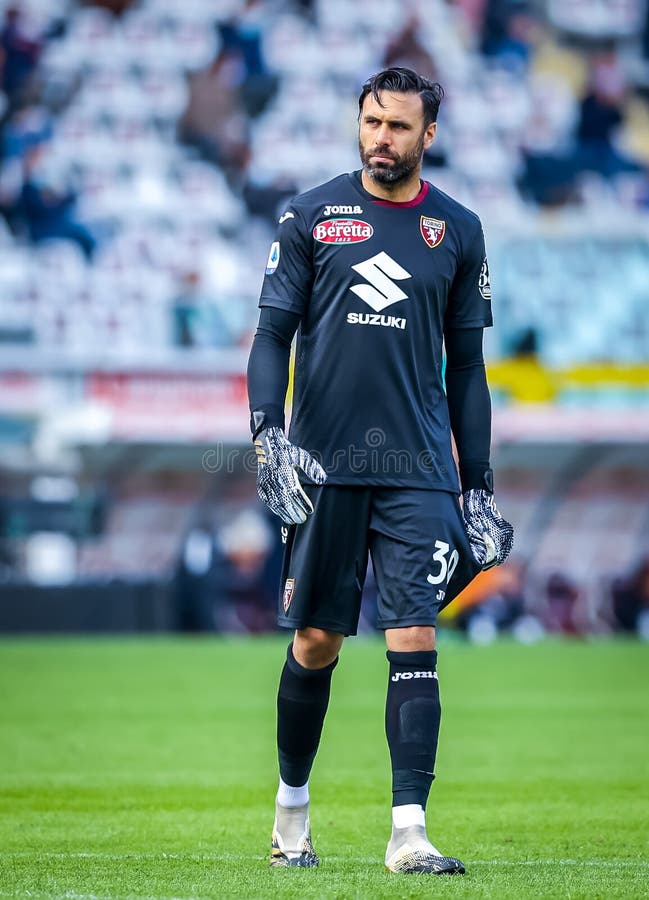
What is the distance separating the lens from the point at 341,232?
4.96m

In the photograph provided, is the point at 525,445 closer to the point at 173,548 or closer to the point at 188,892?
the point at 173,548

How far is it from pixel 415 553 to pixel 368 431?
408mm

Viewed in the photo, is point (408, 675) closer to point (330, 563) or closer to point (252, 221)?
point (330, 563)

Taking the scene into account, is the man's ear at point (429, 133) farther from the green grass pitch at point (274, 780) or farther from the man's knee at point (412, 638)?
the green grass pitch at point (274, 780)

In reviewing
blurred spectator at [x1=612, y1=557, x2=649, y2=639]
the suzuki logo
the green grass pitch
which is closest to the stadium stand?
blurred spectator at [x1=612, y1=557, x2=649, y2=639]

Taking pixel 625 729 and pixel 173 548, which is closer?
pixel 625 729

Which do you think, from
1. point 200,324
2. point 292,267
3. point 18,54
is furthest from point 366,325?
point 18,54

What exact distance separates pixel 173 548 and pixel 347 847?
19298 mm

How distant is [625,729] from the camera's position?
406 inches

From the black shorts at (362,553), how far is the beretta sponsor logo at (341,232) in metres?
0.76

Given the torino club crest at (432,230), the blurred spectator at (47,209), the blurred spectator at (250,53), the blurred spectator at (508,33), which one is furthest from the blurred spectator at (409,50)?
the torino club crest at (432,230)

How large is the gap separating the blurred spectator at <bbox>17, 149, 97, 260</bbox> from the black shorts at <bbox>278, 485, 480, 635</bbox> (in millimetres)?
20430

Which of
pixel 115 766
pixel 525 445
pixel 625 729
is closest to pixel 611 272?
pixel 525 445

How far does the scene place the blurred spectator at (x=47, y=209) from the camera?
24.9 m
